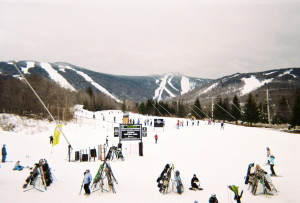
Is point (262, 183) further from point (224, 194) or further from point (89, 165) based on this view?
point (89, 165)

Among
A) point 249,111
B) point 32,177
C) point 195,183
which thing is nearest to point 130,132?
point 32,177

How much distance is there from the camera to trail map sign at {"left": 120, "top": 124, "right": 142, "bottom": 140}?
2422cm

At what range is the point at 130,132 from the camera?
24.4 meters

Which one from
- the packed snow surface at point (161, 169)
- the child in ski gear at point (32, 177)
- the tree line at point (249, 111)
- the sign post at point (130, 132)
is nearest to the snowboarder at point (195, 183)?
the packed snow surface at point (161, 169)

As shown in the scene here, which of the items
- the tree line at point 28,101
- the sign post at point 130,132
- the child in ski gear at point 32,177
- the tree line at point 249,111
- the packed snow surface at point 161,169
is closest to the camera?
the packed snow surface at point 161,169

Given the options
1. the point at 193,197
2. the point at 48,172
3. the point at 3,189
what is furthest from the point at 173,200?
the point at 3,189

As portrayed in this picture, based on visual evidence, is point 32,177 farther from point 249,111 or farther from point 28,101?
point 249,111

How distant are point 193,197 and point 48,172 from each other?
8.66 m

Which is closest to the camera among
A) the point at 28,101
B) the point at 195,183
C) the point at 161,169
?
the point at 195,183

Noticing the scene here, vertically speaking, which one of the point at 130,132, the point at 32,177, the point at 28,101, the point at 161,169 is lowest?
the point at 161,169

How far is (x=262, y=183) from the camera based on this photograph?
11.3 m

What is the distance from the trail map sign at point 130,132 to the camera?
24.2m

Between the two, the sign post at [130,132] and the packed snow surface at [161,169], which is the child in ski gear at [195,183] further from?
the sign post at [130,132]

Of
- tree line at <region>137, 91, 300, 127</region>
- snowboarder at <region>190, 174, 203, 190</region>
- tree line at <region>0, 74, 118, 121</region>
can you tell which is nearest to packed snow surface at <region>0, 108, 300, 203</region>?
snowboarder at <region>190, 174, 203, 190</region>
